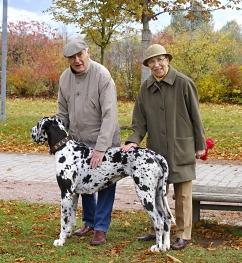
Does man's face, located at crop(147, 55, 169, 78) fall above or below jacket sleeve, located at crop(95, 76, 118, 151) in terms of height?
above

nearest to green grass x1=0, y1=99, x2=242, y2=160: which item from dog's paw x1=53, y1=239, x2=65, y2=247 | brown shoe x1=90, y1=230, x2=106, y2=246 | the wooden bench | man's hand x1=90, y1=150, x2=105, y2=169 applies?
the wooden bench

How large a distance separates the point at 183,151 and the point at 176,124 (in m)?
0.28

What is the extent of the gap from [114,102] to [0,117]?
13213mm

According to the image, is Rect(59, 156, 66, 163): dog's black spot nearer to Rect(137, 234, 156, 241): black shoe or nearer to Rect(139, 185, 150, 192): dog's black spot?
Rect(139, 185, 150, 192): dog's black spot

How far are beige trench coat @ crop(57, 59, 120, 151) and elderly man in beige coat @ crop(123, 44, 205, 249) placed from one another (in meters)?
0.27

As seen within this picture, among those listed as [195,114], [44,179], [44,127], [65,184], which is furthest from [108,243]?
[44,179]

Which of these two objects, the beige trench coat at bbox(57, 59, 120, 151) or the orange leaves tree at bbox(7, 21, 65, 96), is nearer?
the beige trench coat at bbox(57, 59, 120, 151)

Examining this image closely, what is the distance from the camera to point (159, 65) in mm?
6324

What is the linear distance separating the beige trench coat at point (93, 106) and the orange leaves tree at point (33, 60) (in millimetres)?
30050

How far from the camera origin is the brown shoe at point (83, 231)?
7.02 metres

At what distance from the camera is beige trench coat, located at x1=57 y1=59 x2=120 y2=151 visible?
6395 millimetres

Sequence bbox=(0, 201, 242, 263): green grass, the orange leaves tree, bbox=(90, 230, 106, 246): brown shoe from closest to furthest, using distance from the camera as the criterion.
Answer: bbox=(0, 201, 242, 263): green grass
bbox=(90, 230, 106, 246): brown shoe
the orange leaves tree

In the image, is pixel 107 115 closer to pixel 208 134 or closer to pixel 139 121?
pixel 139 121

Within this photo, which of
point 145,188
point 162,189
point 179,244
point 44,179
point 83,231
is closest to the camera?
point 145,188
